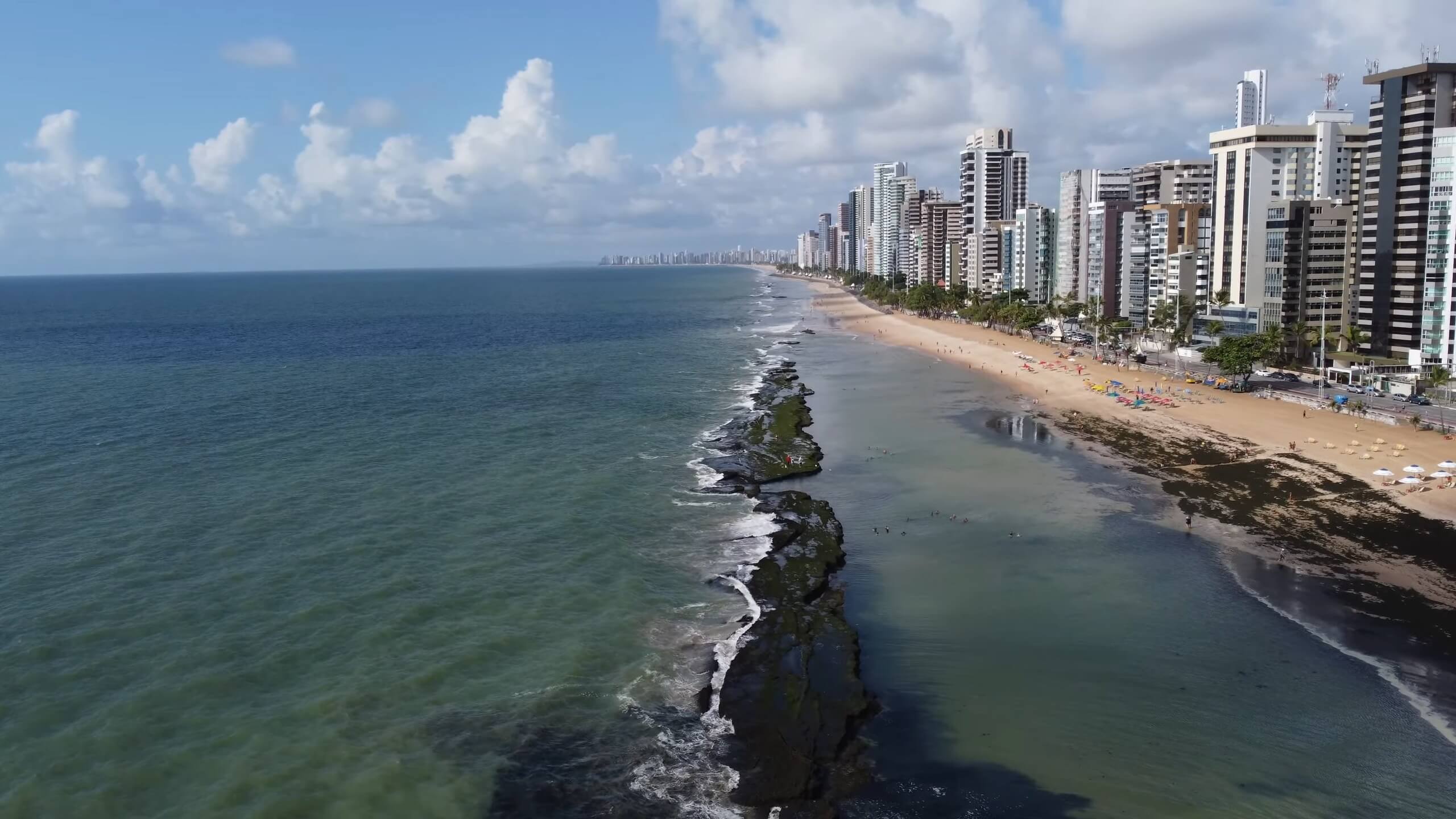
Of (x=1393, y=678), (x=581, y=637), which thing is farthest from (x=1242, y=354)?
(x=581, y=637)

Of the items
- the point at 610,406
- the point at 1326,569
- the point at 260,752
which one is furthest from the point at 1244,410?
the point at 260,752

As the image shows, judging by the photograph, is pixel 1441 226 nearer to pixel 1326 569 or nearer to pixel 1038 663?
pixel 1326 569

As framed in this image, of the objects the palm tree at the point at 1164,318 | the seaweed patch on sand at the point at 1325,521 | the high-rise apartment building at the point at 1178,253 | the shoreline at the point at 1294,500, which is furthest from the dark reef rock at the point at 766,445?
the high-rise apartment building at the point at 1178,253

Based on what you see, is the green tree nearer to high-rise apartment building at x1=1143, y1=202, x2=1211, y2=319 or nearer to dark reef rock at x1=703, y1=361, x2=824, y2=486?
high-rise apartment building at x1=1143, y1=202, x2=1211, y2=319

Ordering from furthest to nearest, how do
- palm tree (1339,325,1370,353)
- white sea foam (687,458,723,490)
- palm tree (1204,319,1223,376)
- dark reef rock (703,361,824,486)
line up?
palm tree (1204,319,1223,376) → palm tree (1339,325,1370,353) → dark reef rock (703,361,824,486) → white sea foam (687,458,723,490)

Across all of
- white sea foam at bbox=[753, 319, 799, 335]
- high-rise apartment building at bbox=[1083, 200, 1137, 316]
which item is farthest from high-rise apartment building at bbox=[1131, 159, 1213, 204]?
white sea foam at bbox=[753, 319, 799, 335]
